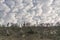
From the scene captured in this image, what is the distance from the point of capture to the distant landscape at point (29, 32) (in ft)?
48.9

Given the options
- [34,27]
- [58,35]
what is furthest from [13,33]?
[58,35]

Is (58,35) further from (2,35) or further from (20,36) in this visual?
(2,35)

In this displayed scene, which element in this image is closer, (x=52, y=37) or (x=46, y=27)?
(x=52, y=37)

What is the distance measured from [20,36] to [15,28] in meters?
1.13

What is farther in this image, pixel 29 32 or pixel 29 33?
pixel 29 32

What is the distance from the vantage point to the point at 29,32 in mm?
15836

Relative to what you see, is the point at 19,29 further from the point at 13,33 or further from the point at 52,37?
the point at 52,37

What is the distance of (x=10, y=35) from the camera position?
15.1 m

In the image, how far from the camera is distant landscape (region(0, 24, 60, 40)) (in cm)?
1491

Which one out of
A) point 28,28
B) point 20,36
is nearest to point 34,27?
point 28,28

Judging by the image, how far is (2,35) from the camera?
15.0m

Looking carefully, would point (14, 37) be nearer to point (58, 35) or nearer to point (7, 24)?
point (7, 24)

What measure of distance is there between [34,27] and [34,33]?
0.69m

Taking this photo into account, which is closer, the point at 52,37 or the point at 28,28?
the point at 52,37
